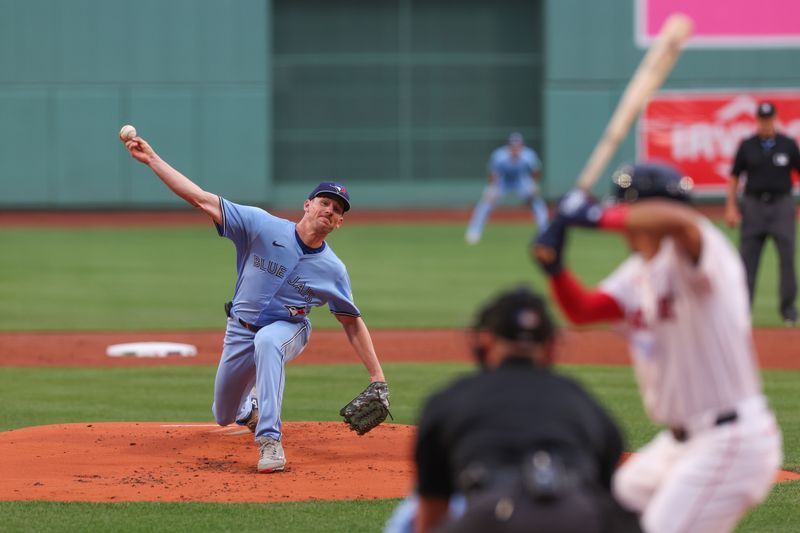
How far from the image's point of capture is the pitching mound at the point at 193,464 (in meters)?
7.38

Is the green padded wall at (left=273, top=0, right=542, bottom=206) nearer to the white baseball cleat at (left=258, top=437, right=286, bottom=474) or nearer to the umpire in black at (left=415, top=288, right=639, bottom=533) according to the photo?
the white baseball cleat at (left=258, top=437, right=286, bottom=474)

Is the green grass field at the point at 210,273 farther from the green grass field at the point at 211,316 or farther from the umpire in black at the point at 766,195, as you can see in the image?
the umpire in black at the point at 766,195

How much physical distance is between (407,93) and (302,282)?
27.6 meters

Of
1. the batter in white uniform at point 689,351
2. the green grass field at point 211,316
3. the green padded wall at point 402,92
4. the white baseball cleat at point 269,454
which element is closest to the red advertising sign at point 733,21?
the green padded wall at point 402,92

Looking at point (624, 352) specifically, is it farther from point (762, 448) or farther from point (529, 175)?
point (529, 175)

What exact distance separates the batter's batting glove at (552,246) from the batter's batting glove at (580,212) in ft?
0.09

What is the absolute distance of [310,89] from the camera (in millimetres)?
35250

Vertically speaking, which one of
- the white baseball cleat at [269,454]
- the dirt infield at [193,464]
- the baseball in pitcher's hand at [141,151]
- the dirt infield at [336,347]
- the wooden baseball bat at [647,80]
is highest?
the wooden baseball bat at [647,80]

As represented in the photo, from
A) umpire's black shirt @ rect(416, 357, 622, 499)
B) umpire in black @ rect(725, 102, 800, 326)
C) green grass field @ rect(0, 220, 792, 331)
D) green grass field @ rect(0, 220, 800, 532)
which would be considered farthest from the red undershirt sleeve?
green grass field @ rect(0, 220, 792, 331)

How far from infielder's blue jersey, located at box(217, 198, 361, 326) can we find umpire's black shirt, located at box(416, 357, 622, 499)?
4497mm

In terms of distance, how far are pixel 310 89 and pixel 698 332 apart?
103 feet

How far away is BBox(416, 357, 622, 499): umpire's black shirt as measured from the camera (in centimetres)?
362

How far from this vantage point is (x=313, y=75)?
3519 centimetres

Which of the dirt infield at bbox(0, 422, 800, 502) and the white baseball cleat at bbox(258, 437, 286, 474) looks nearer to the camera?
the dirt infield at bbox(0, 422, 800, 502)
